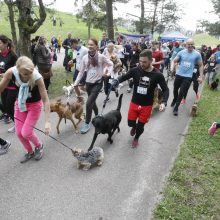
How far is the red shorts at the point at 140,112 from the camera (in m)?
5.59

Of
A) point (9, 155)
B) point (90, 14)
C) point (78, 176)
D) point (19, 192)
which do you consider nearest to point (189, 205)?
point (78, 176)

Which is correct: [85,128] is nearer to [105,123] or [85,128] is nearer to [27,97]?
[105,123]

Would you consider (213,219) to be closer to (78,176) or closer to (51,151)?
(78,176)

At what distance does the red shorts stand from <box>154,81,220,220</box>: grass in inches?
40.5

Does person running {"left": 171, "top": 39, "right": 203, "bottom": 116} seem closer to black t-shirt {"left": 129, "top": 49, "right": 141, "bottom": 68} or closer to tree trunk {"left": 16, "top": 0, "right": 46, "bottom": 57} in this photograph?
black t-shirt {"left": 129, "top": 49, "right": 141, "bottom": 68}

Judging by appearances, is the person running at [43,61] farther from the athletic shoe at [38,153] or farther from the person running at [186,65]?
the athletic shoe at [38,153]

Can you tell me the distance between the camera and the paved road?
3830 millimetres

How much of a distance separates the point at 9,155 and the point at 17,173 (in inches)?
29.8

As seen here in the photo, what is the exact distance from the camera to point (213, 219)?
3844 millimetres

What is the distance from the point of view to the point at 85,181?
4559 millimetres

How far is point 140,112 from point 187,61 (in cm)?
323

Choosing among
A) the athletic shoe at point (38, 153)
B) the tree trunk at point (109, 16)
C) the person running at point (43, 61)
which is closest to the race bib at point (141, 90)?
the athletic shoe at point (38, 153)

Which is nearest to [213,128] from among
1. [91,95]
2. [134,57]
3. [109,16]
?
[91,95]

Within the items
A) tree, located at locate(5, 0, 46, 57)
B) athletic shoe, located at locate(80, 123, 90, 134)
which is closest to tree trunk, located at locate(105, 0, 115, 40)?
tree, located at locate(5, 0, 46, 57)
